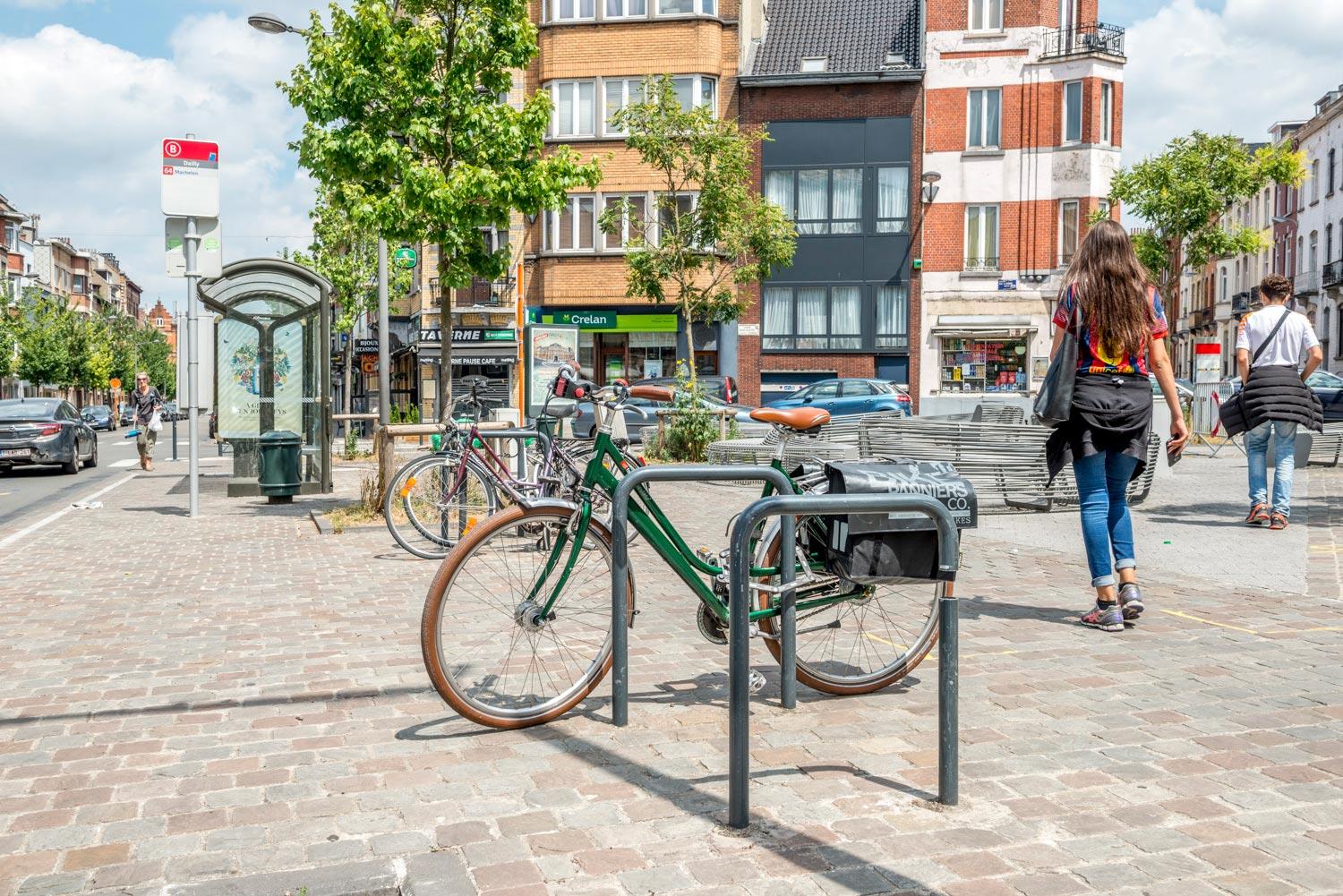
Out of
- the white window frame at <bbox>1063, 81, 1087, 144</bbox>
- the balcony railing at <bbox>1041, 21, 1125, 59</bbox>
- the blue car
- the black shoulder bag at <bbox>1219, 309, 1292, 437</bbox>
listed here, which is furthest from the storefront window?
the black shoulder bag at <bbox>1219, 309, 1292, 437</bbox>

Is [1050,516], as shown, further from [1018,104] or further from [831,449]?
[1018,104]

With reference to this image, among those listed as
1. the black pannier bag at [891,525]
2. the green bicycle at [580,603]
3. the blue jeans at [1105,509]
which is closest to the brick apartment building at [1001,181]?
the blue jeans at [1105,509]

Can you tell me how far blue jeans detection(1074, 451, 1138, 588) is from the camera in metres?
6.46

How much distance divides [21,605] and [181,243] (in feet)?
21.5

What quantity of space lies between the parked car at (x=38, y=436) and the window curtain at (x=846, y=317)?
22.7 meters

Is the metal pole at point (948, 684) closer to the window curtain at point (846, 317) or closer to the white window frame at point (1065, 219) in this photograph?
the window curtain at point (846, 317)

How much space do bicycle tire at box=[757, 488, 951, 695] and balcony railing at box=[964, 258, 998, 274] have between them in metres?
35.7

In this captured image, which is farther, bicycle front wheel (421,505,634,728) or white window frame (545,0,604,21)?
white window frame (545,0,604,21)

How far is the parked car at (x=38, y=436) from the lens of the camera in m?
22.9

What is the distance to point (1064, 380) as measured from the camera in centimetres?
638

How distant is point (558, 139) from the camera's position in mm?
38375

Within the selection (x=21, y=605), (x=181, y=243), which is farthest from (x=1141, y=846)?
(x=181, y=243)

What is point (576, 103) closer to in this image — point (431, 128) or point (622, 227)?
point (622, 227)

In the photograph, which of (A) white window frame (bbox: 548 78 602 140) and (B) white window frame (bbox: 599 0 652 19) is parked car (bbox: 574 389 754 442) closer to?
(A) white window frame (bbox: 548 78 602 140)
